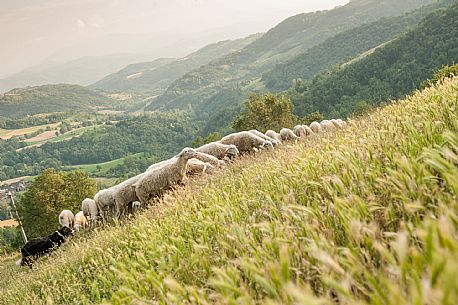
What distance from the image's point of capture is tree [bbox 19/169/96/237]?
1407 inches

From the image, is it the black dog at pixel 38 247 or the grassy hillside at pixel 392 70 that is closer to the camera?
the black dog at pixel 38 247

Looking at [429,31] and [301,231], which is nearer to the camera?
[301,231]

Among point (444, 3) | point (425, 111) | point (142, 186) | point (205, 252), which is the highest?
point (444, 3)

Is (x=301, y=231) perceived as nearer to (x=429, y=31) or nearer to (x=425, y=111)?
(x=425, y=111)

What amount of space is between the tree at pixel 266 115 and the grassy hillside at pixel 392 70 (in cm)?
4534

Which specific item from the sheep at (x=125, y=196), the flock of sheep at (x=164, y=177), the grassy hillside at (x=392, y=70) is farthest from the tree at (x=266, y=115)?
the grassy hillside at (x=392, y=70)

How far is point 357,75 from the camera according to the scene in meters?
110

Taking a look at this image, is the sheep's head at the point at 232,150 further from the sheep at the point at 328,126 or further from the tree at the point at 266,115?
the tree at the point at 266,115

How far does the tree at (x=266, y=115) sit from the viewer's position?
46062 mm

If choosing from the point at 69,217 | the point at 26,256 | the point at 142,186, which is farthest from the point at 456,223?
the point at 69,217

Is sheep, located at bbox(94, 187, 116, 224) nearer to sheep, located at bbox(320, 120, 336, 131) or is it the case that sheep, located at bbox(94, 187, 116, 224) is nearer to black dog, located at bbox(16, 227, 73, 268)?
black dog, located at bbox(16, 227, 73, 268)

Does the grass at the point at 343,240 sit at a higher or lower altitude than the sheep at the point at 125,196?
higher

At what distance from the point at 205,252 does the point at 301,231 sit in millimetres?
1117

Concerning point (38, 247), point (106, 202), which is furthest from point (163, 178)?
point (38, 247)
